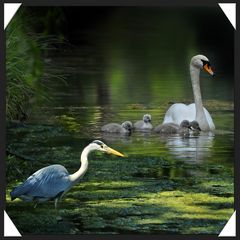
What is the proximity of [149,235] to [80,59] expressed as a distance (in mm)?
1996

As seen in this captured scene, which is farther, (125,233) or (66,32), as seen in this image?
(66,32)

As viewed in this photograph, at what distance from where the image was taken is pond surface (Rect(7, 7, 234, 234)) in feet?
42.0

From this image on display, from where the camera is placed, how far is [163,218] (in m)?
12.7

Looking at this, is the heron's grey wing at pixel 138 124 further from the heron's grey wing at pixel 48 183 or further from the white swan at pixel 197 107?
the heron's grey wing at pixel 48 183

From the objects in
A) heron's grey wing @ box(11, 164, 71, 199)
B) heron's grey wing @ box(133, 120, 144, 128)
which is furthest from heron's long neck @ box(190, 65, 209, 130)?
heron's grey wing @ box(11, 164, 71, 199)

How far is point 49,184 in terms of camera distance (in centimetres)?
1299

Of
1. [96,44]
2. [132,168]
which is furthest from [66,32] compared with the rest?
[132,168]

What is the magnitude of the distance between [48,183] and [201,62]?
1.77 meters

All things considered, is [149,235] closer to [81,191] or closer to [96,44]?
[81,191]

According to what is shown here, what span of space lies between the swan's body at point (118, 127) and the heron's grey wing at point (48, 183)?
0.67 meters

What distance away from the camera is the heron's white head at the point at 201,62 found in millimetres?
13773

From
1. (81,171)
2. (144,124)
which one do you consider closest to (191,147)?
(144,124)

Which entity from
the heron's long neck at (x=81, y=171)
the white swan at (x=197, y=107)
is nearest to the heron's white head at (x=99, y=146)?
the heron's long neck at (x=81, y=171)

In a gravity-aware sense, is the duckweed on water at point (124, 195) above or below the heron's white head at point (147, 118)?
below
